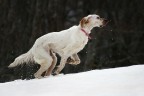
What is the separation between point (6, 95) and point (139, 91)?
2261 mm

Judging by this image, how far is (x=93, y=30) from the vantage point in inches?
829

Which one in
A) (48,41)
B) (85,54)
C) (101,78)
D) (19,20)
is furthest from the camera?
(19,20)

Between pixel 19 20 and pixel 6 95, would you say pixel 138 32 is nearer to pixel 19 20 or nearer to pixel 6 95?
pixel 19 20

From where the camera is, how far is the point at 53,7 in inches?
875

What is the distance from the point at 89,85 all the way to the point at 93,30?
12961 mm

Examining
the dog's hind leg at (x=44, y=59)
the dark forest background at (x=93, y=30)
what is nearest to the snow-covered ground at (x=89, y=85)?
the dog's hind leg at (x=44, y=59)

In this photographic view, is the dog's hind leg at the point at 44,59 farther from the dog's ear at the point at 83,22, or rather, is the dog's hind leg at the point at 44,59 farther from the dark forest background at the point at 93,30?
the dark forest background at the point at 93,30

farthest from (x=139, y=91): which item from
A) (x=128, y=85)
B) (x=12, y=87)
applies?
(x=12, y=87)

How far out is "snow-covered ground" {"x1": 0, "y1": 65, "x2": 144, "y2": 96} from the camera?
7445mm

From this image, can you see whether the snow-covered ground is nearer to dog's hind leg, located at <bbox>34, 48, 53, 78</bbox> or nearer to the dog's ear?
dog's hind leg, located at <bbox>34, 48, 53, 78</bbox>

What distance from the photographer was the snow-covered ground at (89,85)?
24.4ft

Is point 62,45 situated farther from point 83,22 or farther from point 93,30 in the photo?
point 93,30

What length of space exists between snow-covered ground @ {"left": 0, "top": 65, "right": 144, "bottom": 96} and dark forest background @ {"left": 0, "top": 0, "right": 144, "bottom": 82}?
11.1m

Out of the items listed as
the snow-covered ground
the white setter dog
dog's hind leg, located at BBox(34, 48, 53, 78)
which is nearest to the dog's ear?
the white setter dog
